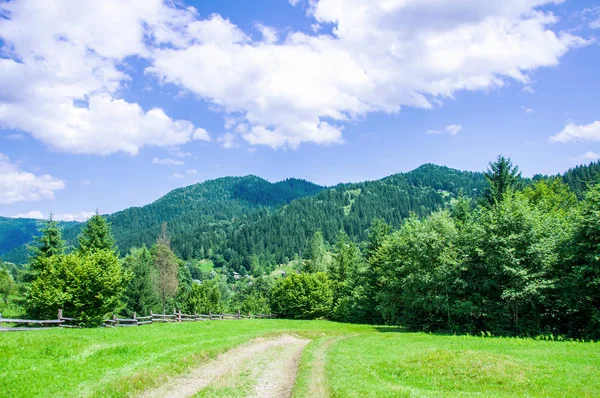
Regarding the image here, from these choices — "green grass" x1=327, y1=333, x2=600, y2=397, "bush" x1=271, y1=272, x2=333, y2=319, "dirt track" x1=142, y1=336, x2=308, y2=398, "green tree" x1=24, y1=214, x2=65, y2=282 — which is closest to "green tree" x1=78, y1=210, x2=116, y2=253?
"green tree" x1=24, y1=214, x2=65, y2=282

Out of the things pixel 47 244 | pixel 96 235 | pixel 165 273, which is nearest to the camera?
pixel 47 244

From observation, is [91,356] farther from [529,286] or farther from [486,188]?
[486,188]

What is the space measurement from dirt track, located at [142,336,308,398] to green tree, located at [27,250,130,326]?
2135cm

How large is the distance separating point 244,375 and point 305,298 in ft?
171

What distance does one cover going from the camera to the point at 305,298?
224ft

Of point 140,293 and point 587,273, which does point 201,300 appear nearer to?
point 140,293

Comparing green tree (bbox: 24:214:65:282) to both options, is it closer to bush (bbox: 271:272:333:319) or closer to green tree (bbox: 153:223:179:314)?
green tree (bbox: 153:223:179:314)

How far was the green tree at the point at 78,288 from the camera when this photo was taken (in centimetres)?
3600

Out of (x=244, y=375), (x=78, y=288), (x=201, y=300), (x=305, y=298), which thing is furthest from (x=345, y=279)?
(x=244, y=375)

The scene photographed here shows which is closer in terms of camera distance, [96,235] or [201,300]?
[96,235]

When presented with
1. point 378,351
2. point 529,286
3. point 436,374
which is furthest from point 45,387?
point 529,286

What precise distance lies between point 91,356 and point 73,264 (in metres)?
25.5

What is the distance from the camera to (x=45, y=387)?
38.8 feet

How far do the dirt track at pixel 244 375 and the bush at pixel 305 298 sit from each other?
45.3 meters
